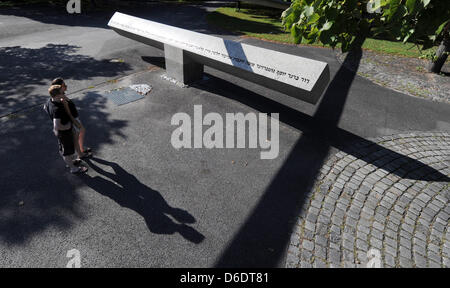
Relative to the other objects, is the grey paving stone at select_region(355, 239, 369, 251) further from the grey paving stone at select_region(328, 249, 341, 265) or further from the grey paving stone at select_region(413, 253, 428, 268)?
the grey paving stone at select_region(413, 253, 428, 268)

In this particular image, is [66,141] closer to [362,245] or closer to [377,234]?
[362,245]

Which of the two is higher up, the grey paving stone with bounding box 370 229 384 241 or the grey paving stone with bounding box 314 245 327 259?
the grey paving stone with bounding box 370 229 384 241

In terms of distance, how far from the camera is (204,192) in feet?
14.8

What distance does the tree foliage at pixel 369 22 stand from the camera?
2.45 m

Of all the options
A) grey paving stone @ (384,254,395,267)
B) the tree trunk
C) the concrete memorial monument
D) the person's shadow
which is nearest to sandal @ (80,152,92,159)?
the person's shadow

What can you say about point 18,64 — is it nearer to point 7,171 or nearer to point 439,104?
point 7,171

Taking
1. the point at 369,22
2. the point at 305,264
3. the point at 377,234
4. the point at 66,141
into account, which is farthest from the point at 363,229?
the point at 66,141

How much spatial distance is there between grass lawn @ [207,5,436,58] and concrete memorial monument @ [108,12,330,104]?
22.9 ft

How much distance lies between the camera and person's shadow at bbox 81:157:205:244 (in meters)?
3.86

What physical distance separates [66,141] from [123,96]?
315 cm

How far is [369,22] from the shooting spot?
3199mm

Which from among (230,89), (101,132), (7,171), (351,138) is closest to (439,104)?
(351,138)

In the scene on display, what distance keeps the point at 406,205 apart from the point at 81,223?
5143 millimetres

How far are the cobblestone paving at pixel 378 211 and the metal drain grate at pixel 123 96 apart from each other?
5130 mm
